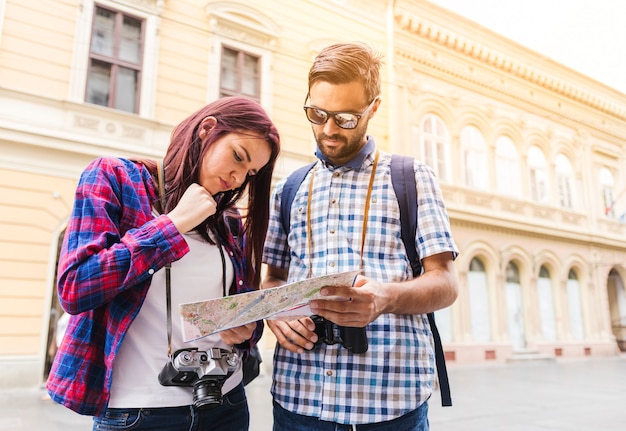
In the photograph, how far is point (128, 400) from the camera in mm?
1202

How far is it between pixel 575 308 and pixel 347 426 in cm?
1537

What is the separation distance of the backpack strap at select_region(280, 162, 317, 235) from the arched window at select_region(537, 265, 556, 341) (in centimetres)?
1342

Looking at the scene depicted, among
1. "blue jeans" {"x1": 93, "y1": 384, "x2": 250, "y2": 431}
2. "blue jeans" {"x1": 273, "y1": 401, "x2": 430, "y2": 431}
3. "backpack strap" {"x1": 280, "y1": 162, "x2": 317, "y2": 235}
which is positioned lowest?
"blue jeans" {"x1": 273, "y1": 401, "x2": 430, "y2": 431}

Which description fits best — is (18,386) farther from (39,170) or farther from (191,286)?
(191,286)

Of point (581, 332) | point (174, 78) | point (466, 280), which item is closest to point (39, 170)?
point (174, 78)

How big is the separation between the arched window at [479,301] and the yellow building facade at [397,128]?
47 millimetres

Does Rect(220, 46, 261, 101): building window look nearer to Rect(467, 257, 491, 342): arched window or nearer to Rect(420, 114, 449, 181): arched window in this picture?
Rect(420, 114, 449, 181): arched window

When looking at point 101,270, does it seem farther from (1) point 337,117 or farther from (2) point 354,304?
(1) point 337,117

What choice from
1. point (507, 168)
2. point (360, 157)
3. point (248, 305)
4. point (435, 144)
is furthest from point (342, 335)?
point (507, 168)

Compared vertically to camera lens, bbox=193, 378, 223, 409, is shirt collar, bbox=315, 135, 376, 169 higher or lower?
higher

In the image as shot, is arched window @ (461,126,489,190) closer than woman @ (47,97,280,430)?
No

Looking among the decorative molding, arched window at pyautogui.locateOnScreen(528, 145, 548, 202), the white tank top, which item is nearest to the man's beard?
the white tank top

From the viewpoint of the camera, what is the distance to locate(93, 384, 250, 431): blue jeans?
3.89ft

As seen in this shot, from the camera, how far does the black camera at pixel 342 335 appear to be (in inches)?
51.5
